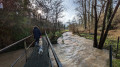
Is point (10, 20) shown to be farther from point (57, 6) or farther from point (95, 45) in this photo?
point (57, 6)

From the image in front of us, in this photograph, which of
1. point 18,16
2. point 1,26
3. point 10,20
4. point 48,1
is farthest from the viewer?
point 48,1

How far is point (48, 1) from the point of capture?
44.4 feet

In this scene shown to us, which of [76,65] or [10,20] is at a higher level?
[10,20]

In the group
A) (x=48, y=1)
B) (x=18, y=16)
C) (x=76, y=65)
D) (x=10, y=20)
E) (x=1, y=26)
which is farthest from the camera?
(x=48, y=1)

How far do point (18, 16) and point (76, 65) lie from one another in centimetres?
653

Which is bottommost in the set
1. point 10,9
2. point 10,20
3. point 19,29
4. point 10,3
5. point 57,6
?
point 19,29

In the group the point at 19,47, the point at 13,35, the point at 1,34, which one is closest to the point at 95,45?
the point at 19,47

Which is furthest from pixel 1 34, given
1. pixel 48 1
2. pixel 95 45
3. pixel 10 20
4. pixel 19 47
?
pixel 48 1

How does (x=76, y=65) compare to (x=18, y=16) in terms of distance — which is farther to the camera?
(x=18, y=16)

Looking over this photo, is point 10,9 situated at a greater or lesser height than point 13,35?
greater

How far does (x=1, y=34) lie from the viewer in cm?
595

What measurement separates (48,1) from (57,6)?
185 centimetres

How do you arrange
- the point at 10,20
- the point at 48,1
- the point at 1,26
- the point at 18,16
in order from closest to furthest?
the point at 1,26
the point at 10,20
the point at 18,16
the point at 48,1

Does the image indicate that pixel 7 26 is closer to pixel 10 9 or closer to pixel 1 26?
pixel 1 26
